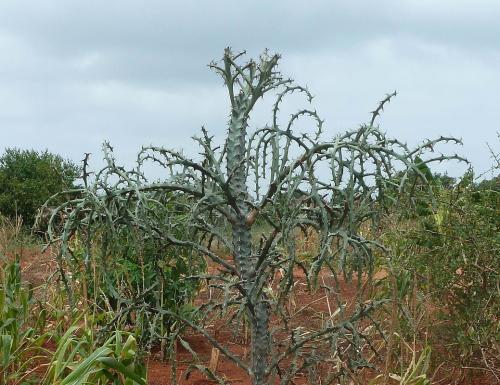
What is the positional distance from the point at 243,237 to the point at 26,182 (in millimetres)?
17504

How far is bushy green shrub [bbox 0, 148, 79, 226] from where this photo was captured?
2050 centimetres

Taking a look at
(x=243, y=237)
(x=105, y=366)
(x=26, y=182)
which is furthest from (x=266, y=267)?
(x=26, y=182)

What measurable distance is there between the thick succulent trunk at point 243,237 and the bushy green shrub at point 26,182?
16.1 m

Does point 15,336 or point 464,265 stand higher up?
point 464,265

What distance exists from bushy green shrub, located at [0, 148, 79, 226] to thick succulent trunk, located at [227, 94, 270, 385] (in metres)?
16.1

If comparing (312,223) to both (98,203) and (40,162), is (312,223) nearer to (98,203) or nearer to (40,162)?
(98,203)

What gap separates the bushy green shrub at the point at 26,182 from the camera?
2050 centimetres

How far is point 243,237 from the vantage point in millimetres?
4141

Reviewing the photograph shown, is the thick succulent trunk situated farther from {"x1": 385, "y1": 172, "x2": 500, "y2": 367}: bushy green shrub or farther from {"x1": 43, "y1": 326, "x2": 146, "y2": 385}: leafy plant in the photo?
{"x1": 385, "y1": 172, "x2": 500, "y2": 367}: bushy green shrub

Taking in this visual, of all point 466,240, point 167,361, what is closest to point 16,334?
point 167,361

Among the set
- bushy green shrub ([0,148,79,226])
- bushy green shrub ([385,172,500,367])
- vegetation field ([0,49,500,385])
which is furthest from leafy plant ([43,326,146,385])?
bushy green shrub ([0,148,79,226])

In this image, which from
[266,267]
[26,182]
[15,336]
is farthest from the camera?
[26,182]

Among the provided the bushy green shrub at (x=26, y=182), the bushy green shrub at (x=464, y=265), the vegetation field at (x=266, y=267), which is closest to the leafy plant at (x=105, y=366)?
the vegetation field at (x=266, y=267)

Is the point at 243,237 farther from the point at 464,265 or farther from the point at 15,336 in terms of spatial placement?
the point at 15,336
